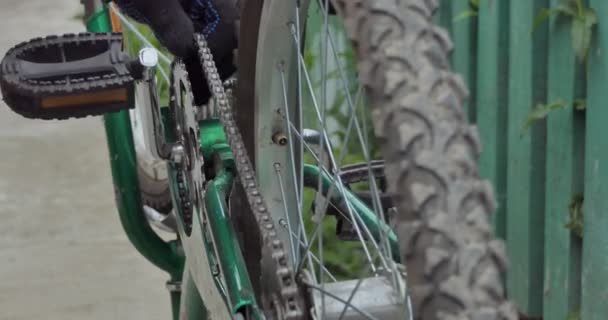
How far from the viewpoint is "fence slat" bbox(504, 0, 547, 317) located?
8.33ft

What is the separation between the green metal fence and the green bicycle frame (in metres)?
0.87

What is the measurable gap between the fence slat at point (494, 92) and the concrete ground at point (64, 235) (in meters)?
→ 0.93

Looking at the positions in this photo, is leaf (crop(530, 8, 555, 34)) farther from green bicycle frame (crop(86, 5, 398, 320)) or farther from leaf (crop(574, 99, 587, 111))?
green bicycle frame (crop(86, 5, 398, 320))

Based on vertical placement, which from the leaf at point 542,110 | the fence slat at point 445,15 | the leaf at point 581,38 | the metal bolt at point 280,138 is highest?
the metal bolt at point 280,138

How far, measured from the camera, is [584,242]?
2398 mm

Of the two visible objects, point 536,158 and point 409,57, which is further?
point 536,158

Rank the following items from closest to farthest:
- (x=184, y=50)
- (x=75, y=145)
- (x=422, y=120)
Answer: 1. (x=422, y=120)
2. (x=184, y=50)
3. (x=75, y=145)

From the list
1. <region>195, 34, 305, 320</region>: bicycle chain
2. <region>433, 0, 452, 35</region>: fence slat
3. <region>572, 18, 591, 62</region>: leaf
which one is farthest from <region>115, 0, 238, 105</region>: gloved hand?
<region>433, 0, 452, 35</region>: fence slat

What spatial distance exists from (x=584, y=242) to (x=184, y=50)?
3.59 feet

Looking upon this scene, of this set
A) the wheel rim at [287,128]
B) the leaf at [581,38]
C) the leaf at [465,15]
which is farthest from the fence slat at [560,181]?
the wheel rim at [287,128]

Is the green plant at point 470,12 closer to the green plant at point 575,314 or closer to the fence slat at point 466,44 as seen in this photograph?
the fence slat at point 466,44

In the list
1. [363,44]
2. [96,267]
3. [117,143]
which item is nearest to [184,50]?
[117,143]

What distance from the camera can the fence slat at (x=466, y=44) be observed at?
2.88m

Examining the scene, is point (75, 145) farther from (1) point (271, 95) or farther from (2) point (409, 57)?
(2) point (409, 57)
